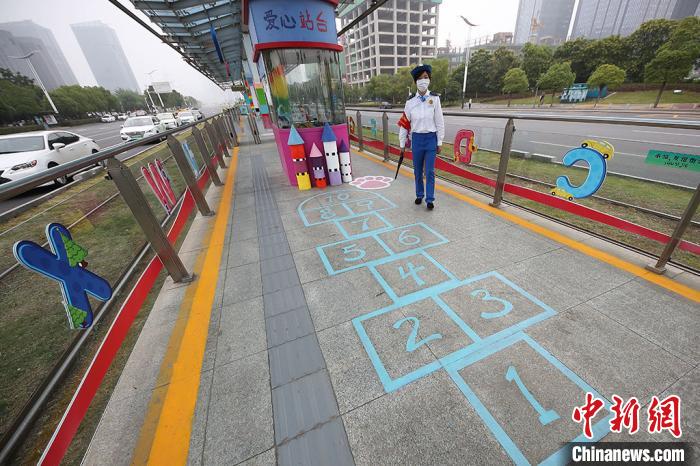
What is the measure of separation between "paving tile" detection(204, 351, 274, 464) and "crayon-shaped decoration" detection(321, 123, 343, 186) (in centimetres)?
461

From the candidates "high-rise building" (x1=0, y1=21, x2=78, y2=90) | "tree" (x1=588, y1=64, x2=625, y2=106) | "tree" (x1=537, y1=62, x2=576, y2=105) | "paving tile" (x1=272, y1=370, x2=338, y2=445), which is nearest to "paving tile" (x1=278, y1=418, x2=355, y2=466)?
"paving tile" (x1=272, y1=370, x2=338, y2=445)

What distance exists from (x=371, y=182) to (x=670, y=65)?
33377mm

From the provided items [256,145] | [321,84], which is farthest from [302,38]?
[256,145]

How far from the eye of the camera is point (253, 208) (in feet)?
18.2

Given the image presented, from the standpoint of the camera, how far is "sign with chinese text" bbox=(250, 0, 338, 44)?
5.38 metres

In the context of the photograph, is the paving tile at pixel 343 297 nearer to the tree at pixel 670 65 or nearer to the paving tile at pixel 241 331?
the paving tile at pixel 241 331

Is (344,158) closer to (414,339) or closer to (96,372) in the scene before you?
(414,339)

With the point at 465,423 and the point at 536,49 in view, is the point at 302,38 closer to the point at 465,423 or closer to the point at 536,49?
the point at 465,423

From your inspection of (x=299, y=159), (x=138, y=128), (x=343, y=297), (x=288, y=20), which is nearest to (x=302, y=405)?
(x=343, y=297)

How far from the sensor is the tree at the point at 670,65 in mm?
21875

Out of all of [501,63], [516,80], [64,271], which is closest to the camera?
[64,271]

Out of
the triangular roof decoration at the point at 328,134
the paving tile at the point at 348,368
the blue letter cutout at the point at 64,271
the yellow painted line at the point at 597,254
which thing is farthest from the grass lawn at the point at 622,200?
the blue letter cutout at the point at 64,271

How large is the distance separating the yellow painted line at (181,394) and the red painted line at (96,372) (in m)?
0.45

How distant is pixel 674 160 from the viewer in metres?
2.60
